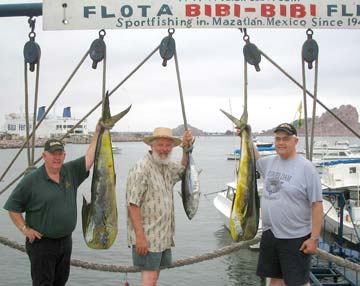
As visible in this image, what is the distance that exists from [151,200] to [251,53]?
1468mm

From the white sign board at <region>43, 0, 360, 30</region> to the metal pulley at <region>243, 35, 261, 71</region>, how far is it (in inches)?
5.8

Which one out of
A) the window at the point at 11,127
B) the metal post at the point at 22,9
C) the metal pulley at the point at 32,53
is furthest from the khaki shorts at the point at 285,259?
the window at the point at 11,127

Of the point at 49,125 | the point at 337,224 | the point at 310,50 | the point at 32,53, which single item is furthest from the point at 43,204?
the point at 49,125

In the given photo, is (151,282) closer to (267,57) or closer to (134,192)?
(134,192)

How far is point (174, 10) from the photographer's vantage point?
13.2 ft

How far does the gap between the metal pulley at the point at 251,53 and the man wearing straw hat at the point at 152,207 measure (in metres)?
1.01

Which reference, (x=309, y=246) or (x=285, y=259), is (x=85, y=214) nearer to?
(x=285, y=259)

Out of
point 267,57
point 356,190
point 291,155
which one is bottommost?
point 356,190

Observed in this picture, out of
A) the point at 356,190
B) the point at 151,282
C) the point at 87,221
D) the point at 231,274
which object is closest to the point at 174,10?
the point at 87,221

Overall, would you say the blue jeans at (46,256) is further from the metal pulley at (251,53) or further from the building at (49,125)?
the building at (49,125)

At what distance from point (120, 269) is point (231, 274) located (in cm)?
879

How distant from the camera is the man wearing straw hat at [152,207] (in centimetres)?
340

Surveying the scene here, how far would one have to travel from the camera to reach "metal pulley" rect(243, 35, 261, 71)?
4059mm

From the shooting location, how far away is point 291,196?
3.43m
